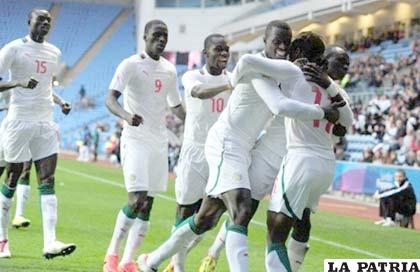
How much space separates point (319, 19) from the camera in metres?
38.5

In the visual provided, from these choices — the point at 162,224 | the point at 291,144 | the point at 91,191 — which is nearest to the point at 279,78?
the point at 291,144

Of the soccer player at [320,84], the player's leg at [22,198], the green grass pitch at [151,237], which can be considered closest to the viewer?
the soccer player at [320,84]

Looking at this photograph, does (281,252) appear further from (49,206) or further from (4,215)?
(4,215)

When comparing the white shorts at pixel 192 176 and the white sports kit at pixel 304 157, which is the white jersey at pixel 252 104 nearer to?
the white sports kit at pixel 304 157

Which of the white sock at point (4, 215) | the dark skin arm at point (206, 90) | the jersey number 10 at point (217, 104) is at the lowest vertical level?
the white sock at point (4, 215)

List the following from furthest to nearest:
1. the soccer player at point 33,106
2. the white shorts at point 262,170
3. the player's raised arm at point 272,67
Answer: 1. the soccer player at point 33,106
2. the white shorts at point 262,170
3. the player's raised arm at point 272,67

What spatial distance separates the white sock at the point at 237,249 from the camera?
7414 mm

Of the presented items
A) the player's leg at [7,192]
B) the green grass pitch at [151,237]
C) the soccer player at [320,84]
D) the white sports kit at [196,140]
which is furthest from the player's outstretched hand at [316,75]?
the player's leg at [7,192]

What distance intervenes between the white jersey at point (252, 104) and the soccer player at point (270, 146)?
0.17 metres

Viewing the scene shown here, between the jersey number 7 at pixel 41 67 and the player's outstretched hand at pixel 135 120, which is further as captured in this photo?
the jersey number 7 at pixel 41 67

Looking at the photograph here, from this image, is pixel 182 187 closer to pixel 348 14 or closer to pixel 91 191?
pixel 91 191

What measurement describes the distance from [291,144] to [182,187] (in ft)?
7.33

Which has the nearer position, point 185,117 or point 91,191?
point 185,117

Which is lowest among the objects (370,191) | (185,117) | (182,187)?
(370,191)
